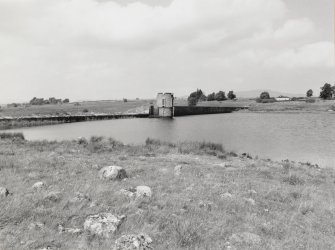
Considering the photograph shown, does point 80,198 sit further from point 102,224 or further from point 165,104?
point 165,104

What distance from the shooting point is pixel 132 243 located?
18.7ft

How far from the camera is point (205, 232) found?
716 centimetres

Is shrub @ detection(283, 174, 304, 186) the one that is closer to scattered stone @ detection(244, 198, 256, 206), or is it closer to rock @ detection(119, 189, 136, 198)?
scattered stone @ detection(244, 198, 256, 206)

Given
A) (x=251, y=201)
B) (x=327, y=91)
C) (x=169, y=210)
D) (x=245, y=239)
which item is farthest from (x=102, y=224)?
(x=327, y=91)

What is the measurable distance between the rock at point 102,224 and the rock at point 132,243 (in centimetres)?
60

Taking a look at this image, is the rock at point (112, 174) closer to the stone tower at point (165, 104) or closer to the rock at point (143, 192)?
the rock at point (143, 192)

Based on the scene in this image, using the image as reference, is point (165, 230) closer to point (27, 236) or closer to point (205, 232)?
point (205, 232)

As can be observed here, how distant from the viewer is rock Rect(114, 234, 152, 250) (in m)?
5.61

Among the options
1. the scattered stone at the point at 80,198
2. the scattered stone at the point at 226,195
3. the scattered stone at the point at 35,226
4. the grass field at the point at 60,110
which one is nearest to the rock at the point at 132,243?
the scattered stone at the point at 35,226

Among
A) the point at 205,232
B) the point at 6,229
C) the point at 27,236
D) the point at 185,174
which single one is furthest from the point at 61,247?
the point at 185,174

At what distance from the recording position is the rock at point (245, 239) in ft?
22.3

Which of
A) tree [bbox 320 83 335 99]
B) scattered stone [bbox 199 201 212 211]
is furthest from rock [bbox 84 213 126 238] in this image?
tree [bbox 320 83 335 99]

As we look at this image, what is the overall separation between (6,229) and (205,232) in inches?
161

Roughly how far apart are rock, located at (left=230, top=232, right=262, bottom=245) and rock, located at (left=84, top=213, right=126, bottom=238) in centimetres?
250
